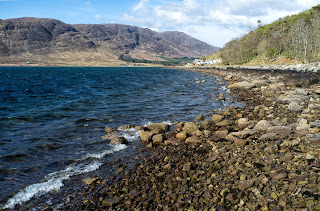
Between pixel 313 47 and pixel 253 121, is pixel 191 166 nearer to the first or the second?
pixel 253 121

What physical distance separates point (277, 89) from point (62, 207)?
2839 centimetres

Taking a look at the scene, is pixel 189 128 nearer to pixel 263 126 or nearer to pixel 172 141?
pixel 172 141

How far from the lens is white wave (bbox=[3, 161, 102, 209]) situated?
7.75 metres

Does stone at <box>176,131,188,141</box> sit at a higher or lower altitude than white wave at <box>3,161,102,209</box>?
higher

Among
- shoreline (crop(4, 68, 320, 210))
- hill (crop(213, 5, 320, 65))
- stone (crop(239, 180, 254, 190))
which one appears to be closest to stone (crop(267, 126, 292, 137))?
shoreline (crop(4, 68, 320, 210))

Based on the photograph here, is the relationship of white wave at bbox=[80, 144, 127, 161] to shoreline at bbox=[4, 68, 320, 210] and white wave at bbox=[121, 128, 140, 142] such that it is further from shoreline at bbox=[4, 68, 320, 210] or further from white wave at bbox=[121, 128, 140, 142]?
shoreline at bbox=[4, 68, 320, 210]

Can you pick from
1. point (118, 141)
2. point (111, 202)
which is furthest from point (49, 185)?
point (118, 141)

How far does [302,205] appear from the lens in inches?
213

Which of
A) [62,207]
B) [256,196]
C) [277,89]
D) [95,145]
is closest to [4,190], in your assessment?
[62,207]

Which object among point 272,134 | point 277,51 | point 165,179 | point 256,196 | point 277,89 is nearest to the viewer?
point 256,196

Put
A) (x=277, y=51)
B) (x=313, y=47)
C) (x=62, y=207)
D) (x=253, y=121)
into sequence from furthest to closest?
1. (x=277, y=51)
2. (x=313, y=47)
3. (x=253, y=121)
4. (x=62, y=207)

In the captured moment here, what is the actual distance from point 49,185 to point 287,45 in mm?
91993

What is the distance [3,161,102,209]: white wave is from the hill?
6589cm

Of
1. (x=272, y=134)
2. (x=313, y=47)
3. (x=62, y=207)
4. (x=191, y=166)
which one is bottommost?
(x=62, y=207)
